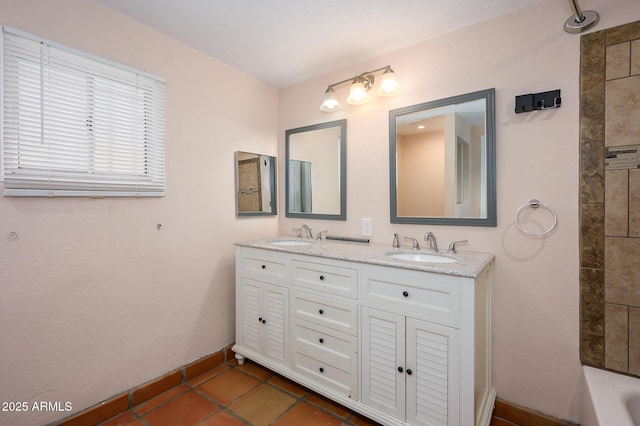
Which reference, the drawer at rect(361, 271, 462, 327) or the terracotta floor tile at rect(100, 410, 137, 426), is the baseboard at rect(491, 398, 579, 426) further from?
the terracotta floor tile at rect(100, 410, 137, 426)

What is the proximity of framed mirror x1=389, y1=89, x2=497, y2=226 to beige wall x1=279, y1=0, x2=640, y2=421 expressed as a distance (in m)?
0.06

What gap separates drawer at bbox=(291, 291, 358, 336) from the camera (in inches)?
63.9

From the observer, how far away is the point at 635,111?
4.41ft

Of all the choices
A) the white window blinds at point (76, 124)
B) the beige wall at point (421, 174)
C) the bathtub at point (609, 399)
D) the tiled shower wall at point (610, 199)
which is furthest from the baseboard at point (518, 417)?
the white window blinds at point (76, 124)

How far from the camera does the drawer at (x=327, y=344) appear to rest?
163 centimetres

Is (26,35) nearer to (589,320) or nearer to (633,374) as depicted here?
(589,320)

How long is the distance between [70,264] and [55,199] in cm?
35

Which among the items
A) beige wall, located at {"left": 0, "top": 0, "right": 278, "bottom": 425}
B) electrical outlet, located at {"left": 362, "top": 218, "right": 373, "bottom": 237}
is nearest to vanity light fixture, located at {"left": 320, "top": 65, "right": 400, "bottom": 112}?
beige wall, located at {"left": 0, "top": 0, "right": 278, "bottom": 425}

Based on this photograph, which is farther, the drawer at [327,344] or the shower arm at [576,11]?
the drawer at [327,344]

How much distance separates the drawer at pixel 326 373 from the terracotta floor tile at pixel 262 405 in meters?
0.19

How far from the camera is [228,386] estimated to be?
76.9 inches

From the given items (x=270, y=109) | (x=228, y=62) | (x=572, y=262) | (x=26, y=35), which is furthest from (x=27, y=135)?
(x=572, y=262)

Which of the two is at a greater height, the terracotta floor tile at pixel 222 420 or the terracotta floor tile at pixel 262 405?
the terracotta floor tile at pixel 262 405

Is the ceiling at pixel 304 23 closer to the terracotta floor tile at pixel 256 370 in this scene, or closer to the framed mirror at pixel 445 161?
the framed mirror at pixel 445 161
